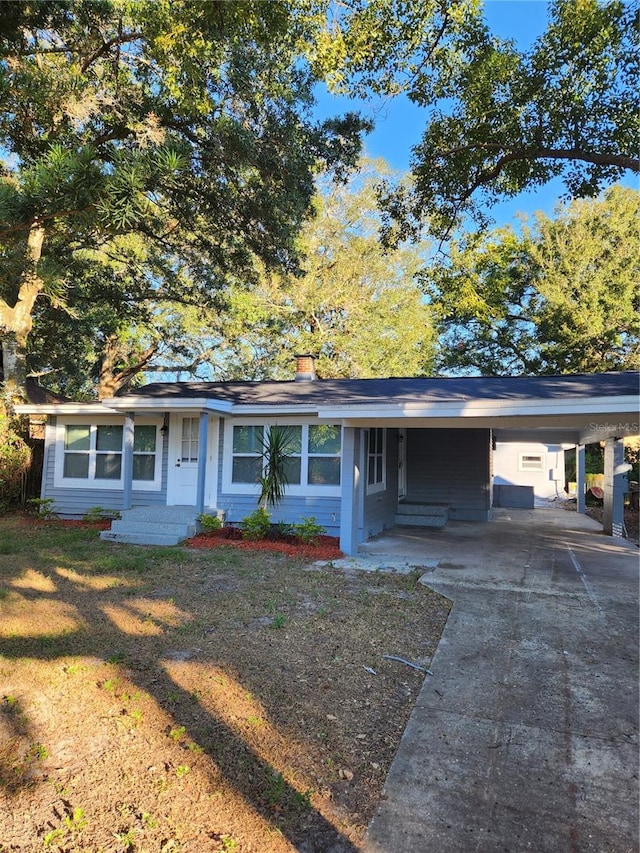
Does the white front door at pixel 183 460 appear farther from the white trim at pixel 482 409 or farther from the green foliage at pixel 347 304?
the green foliage at pixel 347 304

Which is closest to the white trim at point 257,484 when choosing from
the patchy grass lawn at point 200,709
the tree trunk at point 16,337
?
the patchy grass lawn at point 200,709

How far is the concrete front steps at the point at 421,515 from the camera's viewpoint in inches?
459

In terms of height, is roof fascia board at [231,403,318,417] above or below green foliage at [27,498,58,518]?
above

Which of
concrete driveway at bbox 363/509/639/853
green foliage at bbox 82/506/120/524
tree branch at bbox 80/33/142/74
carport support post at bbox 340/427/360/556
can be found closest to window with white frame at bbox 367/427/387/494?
carport support post at bbox 340/427/360/556

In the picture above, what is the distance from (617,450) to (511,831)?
10.2 meters

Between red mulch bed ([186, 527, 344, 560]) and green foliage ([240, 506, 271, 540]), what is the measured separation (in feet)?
0.33

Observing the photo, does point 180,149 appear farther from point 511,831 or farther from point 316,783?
point 511,831

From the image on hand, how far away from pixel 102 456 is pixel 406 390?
6.55 m

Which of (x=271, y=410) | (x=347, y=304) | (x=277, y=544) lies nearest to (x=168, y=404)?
(x=271, y=410)

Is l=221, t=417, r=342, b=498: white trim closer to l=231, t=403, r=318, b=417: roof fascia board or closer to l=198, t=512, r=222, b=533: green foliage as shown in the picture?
l=231, t=403, r=318, b=417: roof fascia board

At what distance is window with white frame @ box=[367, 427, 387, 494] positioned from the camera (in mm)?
9938

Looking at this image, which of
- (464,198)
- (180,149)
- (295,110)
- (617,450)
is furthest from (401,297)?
(180,149)

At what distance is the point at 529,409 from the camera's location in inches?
269

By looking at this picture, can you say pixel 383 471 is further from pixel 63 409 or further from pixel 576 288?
pixel 576 288
